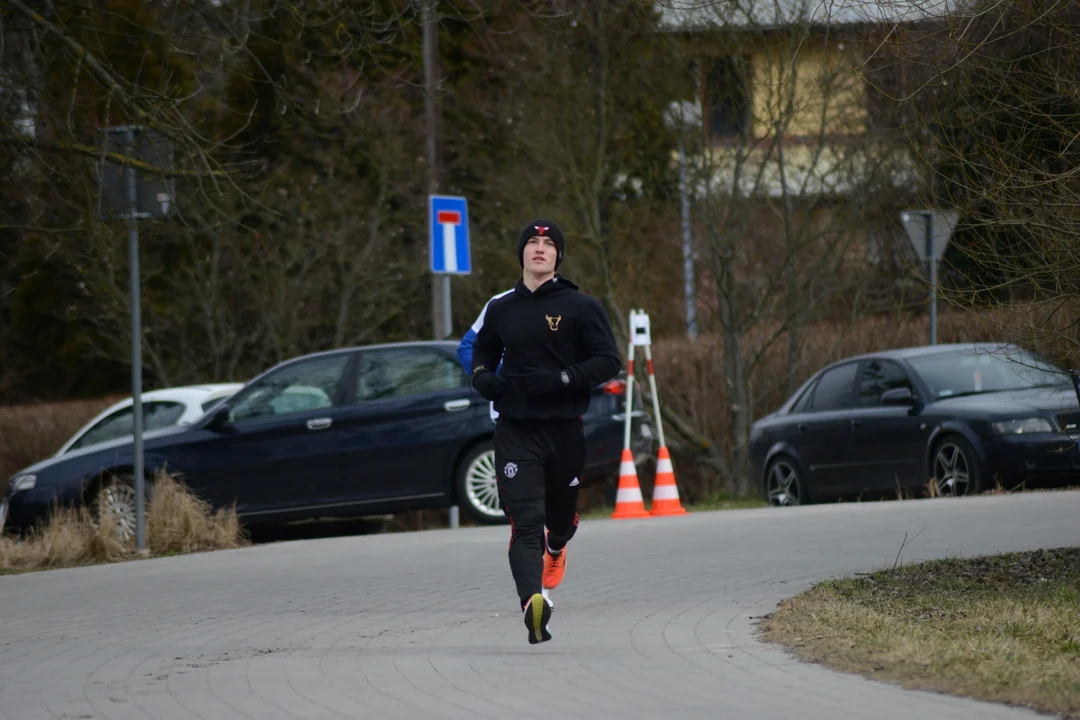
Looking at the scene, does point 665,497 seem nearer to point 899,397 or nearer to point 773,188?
point 899,397

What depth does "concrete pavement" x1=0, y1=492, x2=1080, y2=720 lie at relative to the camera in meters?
6.49

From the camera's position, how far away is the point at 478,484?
51.1ft

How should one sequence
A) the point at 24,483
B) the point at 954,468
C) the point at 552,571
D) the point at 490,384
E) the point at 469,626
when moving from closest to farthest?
the point at 490,384 → the point at 469,626 → the point at 552,571 → the point at 954,468 → the point at 24,483

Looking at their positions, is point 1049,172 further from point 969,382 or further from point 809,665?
point 969,382

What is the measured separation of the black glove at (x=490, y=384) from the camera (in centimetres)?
811

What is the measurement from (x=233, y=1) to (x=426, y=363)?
3.48 metres

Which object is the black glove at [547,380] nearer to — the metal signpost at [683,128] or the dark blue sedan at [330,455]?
the dark blue sedan at [330,455]

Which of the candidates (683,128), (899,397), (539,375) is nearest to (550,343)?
(539,375)

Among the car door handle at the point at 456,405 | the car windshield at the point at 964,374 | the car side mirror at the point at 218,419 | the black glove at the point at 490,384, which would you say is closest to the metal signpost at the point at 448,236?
the car door handle at the point at 456,405

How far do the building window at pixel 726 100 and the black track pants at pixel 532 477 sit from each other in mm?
13592

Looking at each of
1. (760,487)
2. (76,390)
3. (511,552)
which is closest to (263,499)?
(760,487)

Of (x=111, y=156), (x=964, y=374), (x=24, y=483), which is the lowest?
(x=24, y=483)

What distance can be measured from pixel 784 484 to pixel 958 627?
9.79 metres

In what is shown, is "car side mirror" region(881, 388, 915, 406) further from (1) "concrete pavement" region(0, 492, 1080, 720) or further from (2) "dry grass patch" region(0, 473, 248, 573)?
(2) "dry grass patch" region(0, 473, 248, 573)
